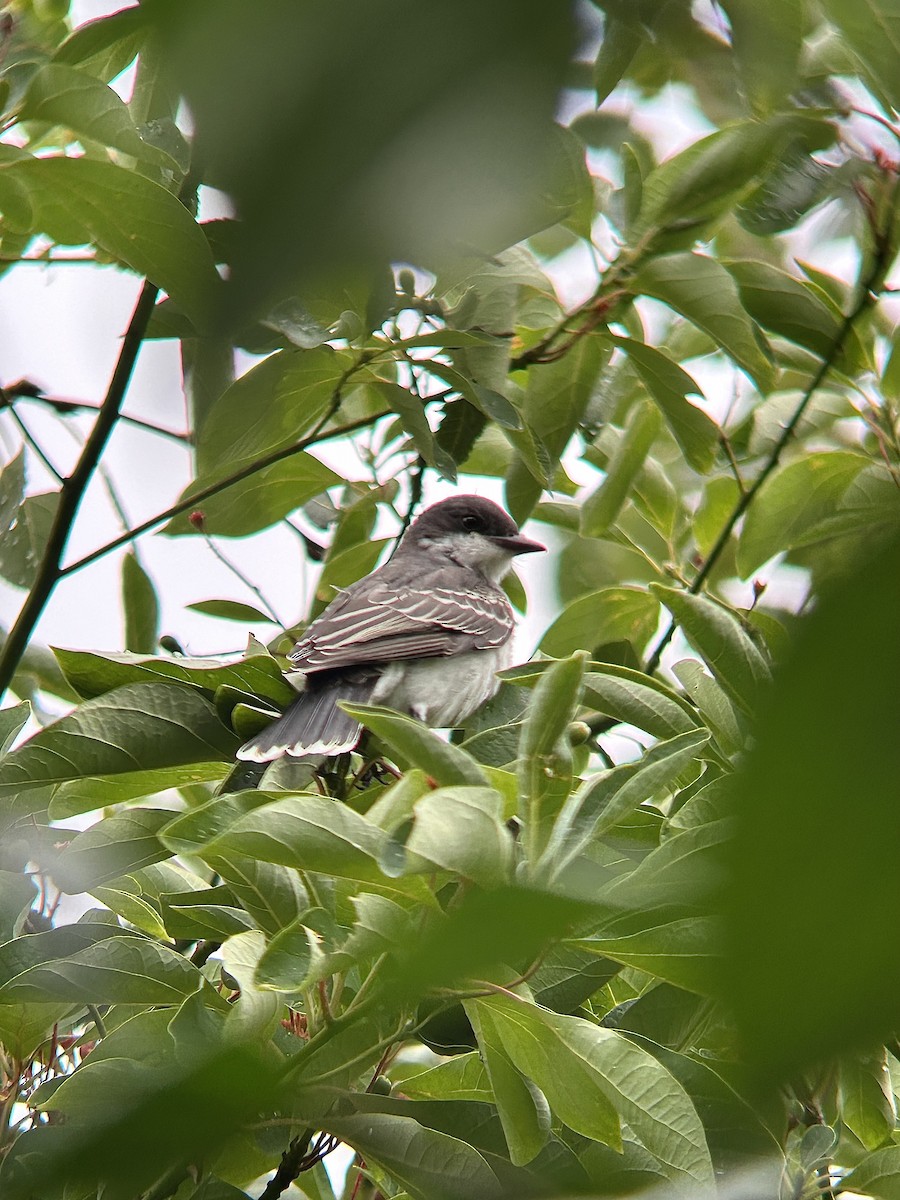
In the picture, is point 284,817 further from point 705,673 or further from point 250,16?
point 250,16

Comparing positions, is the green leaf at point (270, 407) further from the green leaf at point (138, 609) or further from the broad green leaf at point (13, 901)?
the broad green leaf at point (13, 901)

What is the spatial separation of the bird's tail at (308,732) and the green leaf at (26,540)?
78 centimetres

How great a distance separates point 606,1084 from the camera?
1741mm

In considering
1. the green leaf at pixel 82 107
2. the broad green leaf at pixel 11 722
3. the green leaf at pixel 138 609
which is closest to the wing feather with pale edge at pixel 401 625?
the green leaf at pixel 138 609

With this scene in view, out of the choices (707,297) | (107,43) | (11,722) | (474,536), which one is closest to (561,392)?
(707,297)

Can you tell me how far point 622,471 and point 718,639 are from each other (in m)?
1.54

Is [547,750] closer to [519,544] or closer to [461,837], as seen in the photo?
Result: [461,837]

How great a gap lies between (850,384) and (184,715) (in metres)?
1.91

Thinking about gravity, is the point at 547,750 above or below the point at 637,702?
above

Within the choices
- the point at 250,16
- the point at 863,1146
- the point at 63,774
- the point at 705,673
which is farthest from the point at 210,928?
the point at 250,16

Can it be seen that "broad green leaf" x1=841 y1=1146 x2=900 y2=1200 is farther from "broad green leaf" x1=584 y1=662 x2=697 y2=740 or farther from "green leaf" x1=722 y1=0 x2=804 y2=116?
"green leaf" x1=722 y1=0 x2=804 y2=116

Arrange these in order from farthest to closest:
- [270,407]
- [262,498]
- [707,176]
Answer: [262,498] < [270,407] < [707,176]

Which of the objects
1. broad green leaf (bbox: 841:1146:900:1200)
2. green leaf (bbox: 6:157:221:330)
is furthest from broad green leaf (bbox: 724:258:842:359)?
broad green leaf (bbox: 841:1146:900:1200)

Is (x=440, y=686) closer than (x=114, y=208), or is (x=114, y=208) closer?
(x=114, y=208)
